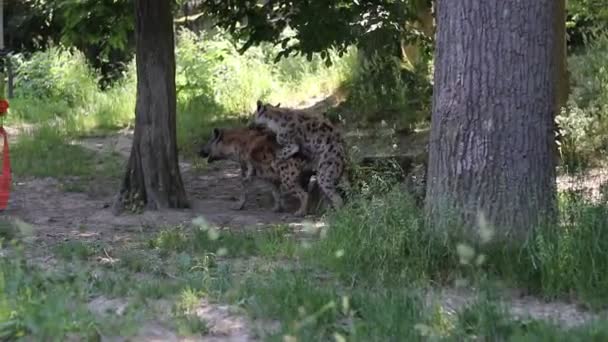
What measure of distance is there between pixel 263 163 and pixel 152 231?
7.97ft

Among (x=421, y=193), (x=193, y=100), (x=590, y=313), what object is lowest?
(x=590, y=313)

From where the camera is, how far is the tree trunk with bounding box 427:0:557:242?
289 inches

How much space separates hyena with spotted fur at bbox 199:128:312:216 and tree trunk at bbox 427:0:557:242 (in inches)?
170

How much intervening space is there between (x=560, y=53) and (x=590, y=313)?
7.20 metres

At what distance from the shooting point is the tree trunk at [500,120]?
24.0 feet

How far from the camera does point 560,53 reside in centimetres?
1295

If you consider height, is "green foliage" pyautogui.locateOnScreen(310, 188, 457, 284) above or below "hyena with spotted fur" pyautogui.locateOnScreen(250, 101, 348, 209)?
below

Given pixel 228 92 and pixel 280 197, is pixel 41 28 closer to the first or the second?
pixel 228 92

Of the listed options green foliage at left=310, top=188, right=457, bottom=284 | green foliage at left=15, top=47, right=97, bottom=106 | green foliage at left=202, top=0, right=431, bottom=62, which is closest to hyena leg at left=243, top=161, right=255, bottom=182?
green foliage at left=202, top=0, right=431, bottom=62

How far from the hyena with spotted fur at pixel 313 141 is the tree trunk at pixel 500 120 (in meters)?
3.66

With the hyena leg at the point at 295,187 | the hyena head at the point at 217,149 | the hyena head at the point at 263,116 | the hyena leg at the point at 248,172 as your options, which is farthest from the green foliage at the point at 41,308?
the hyena head at the point at 217,149

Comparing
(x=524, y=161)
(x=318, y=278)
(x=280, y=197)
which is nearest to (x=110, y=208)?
(x=280, y=197)

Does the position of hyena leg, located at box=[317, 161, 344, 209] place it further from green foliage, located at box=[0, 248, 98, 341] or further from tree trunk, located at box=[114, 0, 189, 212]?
green foliage, located at box=[0, 248, 98, 341]

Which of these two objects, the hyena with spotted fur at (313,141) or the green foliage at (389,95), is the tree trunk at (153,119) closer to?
the hyena with spotted fur at (313,141)
